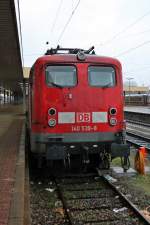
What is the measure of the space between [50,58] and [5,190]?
3704 millimetres

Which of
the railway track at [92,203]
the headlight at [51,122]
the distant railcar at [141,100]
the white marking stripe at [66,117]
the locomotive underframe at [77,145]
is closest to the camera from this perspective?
the railway track at [92,203]

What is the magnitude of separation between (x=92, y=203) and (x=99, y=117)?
8.13 feet

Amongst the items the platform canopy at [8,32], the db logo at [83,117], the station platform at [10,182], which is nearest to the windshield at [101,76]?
the db logo at [83,117]

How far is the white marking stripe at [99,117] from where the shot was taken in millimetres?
10031

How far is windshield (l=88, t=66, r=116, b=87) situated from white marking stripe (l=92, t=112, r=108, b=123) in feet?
2.13

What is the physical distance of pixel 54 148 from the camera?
9.55 m

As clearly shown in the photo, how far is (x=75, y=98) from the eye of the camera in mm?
9945

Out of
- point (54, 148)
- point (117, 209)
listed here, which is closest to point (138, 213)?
point (117, 209)

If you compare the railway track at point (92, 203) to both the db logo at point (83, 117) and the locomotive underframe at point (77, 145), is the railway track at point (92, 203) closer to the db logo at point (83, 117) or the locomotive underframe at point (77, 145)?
the locomotive underframe at point (77, 145)

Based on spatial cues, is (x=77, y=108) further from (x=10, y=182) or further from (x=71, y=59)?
(x=10, y=182)

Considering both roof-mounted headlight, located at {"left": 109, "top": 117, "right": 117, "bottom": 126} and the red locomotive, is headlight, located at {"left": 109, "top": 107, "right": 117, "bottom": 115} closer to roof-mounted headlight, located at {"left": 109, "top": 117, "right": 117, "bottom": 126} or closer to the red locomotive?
the red locomotive

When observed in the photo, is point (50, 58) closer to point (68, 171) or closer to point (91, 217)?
point (68, 171)

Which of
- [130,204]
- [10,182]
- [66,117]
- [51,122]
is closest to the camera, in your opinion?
[130,204]

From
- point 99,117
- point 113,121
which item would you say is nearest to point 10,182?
point 99,117
